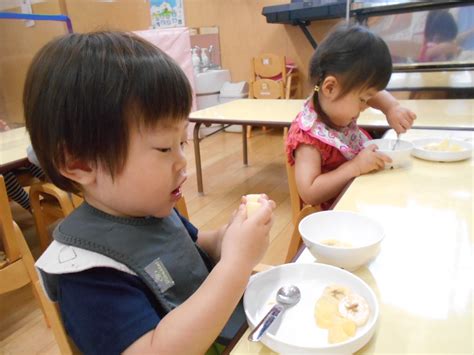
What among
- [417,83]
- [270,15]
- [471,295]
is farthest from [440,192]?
[270,15]

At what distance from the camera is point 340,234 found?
0.75 metres

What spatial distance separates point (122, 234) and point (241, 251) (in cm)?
20

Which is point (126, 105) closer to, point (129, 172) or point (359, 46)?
point (129, 172)

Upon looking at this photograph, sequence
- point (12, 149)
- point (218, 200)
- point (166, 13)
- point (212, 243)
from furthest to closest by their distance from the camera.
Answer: point (166, 13) → point (218, 200) → point (12, 149) → point (212, 243)

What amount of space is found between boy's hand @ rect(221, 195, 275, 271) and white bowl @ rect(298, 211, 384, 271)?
0.10 meters

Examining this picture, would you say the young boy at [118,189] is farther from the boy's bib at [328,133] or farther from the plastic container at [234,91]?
the plastic container at [234,91]

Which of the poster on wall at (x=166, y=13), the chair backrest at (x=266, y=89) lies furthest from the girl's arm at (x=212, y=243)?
the poster on wall at (x=166, y=13)

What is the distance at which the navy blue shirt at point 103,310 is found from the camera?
1.70 feet

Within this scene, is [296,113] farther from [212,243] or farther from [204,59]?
[204,59]

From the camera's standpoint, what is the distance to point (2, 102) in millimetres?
3818

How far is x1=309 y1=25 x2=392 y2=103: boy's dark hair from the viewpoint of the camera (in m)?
1.10

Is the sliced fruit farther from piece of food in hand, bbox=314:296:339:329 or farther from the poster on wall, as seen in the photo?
the poster on wall

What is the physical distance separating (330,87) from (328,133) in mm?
141

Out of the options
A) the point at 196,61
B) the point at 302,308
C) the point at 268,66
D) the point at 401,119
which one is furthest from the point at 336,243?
the point at 196,61
